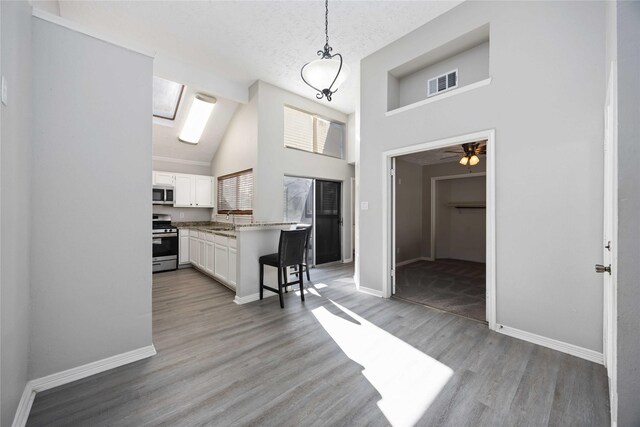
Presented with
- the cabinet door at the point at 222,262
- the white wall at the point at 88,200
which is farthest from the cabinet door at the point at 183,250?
the white wall at the point at 88,200

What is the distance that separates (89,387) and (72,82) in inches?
83.5

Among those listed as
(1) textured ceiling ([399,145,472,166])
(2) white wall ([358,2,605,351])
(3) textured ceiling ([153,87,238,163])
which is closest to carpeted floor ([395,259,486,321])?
(2) white wall ([358,2,605,351])

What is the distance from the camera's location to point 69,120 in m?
1.82

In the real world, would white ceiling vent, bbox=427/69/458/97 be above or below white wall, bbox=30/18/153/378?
above

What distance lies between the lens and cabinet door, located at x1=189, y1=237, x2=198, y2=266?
5.11m

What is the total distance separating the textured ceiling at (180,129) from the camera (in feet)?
16.6

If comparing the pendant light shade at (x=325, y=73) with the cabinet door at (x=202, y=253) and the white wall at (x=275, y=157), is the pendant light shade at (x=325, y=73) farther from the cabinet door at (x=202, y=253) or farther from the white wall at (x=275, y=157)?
the cabinet door at (x=202, y=253)

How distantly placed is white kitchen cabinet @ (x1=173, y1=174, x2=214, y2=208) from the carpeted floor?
4.57 meters

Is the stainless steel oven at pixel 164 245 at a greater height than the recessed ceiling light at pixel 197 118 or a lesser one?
lesser

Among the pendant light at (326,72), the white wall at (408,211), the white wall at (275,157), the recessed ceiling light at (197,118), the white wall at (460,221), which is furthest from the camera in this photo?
the white wall at (460,221)

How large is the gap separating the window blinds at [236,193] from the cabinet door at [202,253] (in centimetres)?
90

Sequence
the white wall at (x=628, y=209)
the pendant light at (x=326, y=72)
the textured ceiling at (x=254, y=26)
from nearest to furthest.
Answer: the white wall at (x=628, y=209) → the pendant light at (x=326, y=72) → the textured ceiling at (x=254, y=26)

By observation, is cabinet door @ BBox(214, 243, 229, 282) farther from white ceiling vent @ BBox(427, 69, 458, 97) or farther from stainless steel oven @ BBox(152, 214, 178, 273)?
white ceiling vent @ BBox(427, 69, 458, 97)

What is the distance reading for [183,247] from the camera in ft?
17.6
